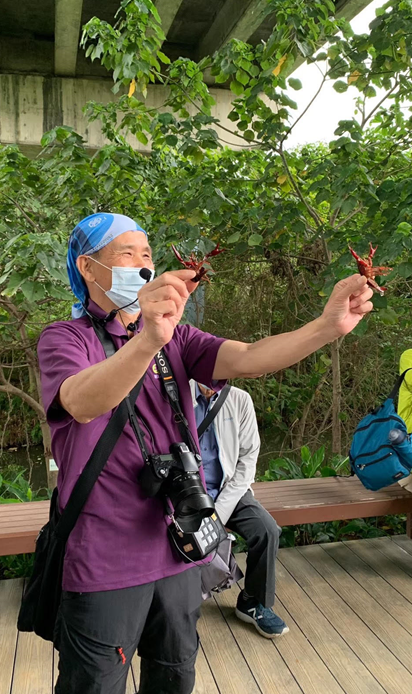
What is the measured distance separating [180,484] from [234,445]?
1727 millimetres

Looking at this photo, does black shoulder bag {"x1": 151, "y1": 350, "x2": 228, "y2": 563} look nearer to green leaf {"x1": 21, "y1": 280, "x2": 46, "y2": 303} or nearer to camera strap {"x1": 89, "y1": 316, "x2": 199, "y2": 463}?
camera strap {"x1": 89, "y1": 316, "x2": 199, "y2": 463}

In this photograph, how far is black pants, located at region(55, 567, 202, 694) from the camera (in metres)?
1.41

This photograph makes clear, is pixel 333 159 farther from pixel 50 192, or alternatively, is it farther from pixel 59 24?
pixel 59 24

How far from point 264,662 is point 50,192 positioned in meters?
3.14

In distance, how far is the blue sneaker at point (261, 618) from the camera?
2.86 meters

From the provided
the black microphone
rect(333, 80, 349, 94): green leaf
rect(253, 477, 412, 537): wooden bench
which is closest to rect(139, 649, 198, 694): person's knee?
the black microphone

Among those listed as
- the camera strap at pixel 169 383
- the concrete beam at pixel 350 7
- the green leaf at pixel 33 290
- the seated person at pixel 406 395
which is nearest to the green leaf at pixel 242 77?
the green leaf at pixel 33 290

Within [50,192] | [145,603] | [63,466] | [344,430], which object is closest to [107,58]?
[50,192]

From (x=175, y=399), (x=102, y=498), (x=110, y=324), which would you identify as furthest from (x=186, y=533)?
(x=110, y=324)

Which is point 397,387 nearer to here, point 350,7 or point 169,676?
point 169,676

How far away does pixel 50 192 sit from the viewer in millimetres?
3943

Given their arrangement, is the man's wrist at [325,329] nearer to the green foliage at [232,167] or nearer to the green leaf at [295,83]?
the green foliage at [232,167]

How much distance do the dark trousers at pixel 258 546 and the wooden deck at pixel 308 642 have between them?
21 centimetres

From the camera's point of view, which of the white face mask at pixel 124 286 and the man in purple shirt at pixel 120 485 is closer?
the man in purple shirt at pixel 120 485
